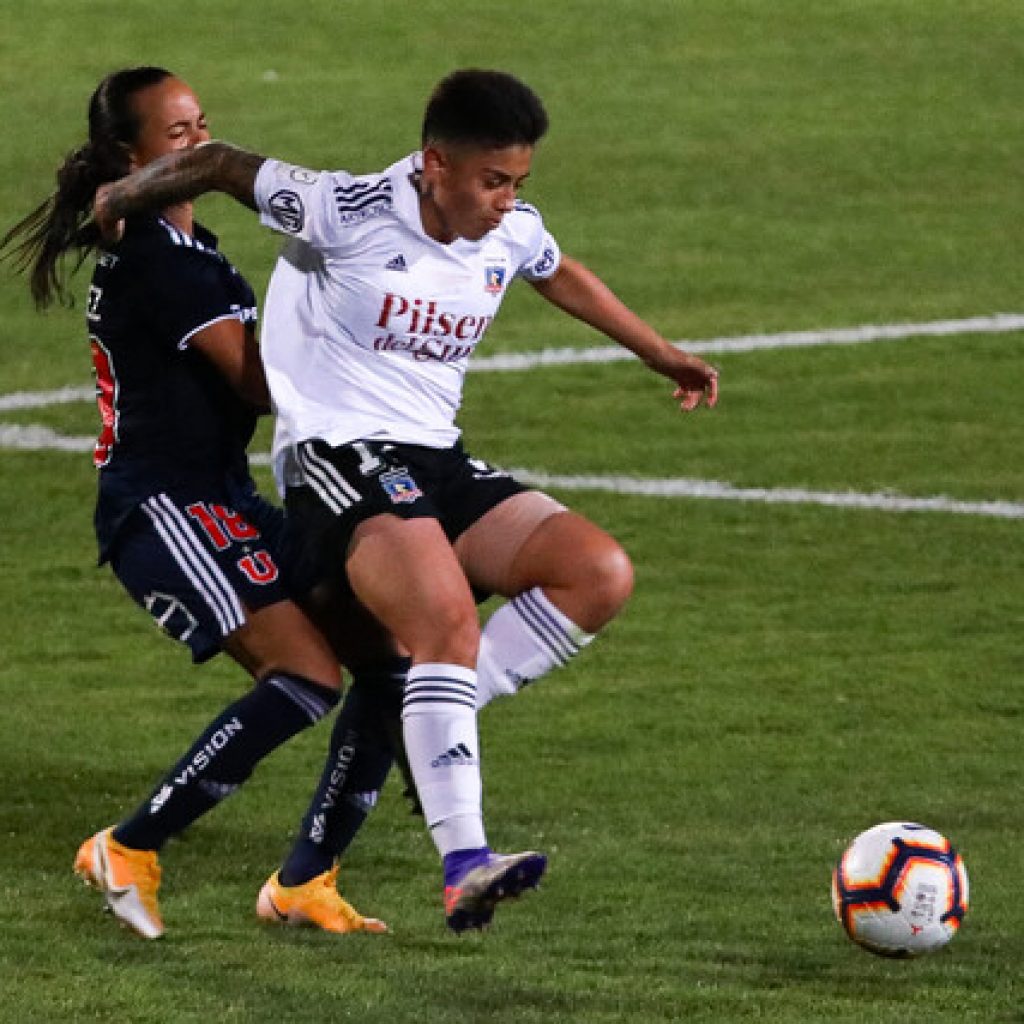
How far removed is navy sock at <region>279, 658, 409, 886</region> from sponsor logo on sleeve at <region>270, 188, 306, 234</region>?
118 cm

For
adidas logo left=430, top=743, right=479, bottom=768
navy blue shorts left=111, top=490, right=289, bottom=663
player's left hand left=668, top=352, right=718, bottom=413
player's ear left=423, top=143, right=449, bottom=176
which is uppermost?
player's ear left=423, top=143, right=449, bottom=176

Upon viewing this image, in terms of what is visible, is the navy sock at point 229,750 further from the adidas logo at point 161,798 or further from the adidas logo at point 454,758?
the adidas logo at point 454,758

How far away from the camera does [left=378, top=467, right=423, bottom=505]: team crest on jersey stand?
6.93 metres

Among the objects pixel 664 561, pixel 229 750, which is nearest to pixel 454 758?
pixel 229 750

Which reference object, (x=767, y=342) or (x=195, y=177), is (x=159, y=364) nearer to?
(x=195, y=177)

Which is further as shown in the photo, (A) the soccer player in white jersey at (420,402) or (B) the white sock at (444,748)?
(A) the soccer player in white jersey at (420,402)

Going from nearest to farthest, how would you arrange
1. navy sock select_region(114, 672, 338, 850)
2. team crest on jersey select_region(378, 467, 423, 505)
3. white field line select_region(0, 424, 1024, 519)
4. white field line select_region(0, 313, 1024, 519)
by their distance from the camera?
team crest on jersey select_region(378, 467, 423, 505) → navy sock select_region(114, 672, 338, 850) → white field line select_region(0, 424, 1024, 519) → white field line select_region(0, 313, 1024, 519)

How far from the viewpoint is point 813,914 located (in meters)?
7.60

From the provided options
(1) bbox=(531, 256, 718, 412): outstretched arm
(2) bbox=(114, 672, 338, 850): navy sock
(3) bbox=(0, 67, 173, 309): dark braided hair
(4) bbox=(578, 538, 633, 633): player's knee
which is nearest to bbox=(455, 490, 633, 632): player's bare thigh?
(4) bbox=(578, 538, 633, 633): player's knee

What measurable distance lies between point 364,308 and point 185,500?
76 centimetres

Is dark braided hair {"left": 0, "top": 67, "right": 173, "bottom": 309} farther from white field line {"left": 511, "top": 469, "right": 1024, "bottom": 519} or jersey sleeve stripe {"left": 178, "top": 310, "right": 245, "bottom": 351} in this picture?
white field line {"left": 511, "top": 469, "right": 1024, "bottom": 519}

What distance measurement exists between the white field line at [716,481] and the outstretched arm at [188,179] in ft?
24.1

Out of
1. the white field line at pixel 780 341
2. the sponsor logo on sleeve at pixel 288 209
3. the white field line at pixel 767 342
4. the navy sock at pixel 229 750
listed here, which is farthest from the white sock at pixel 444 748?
the white field line at pixel 780 341

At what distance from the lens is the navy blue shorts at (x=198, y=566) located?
730 cm
